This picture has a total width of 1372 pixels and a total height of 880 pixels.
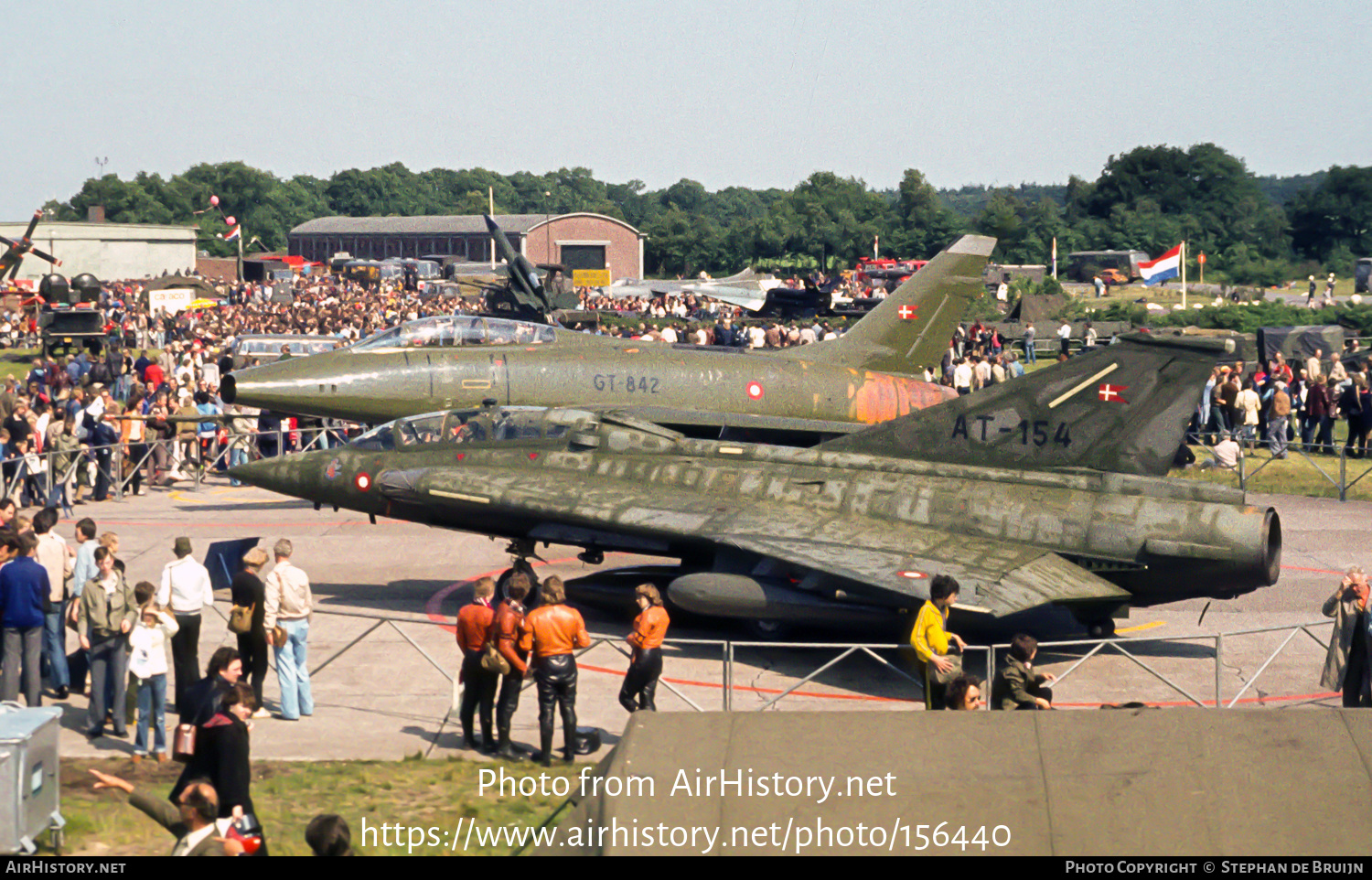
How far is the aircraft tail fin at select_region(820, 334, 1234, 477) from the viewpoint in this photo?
669 inches

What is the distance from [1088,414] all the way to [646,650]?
7.48 metres

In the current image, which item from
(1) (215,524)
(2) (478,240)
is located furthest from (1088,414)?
(2) (478,240)

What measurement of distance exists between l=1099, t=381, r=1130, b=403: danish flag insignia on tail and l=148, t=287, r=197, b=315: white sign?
51.1 meters

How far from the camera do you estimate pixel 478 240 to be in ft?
468

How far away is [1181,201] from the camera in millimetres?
120250

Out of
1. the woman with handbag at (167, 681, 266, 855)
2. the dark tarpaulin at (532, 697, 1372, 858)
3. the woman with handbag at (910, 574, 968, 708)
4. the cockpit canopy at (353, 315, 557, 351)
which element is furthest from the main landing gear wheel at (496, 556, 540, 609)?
the dark tarpaulin at (532, 697, 1372, 858)

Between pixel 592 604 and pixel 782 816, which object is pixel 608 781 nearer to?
pixel 782 816

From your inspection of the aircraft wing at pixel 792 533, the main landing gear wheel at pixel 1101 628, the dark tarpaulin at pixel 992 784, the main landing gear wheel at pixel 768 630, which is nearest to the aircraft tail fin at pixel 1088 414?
the aircraft wing at pixel 792 533

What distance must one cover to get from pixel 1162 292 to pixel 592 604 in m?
76.3

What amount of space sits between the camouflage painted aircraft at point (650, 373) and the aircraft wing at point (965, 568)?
18.4 ft

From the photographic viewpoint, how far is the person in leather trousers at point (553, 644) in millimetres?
12453

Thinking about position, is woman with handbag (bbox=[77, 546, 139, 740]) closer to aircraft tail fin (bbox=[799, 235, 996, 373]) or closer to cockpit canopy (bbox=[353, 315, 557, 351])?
cockpit canopy (bbox=[353, 315, 557, 351])

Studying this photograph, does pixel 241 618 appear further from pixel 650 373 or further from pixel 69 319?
pixel 69 319

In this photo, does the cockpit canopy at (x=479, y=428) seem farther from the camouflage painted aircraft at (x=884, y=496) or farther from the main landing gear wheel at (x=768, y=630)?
the main landing gear wheel at (x=768, y=630)
